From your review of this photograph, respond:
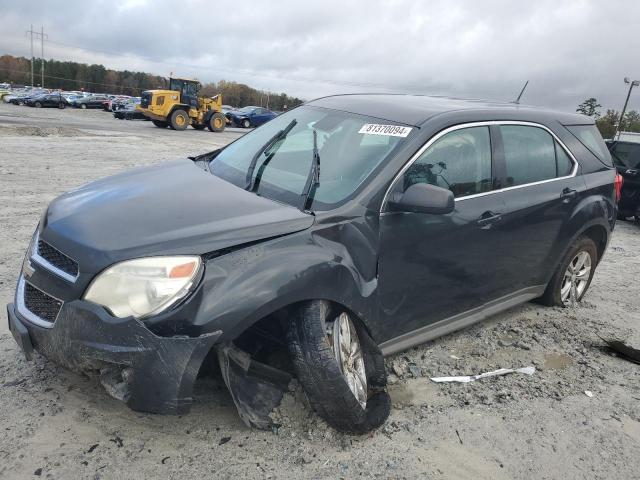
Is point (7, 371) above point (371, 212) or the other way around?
the other way around

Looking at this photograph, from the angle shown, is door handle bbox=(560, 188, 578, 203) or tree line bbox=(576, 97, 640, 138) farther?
tree line bbox=(576, 97, 640, 138)

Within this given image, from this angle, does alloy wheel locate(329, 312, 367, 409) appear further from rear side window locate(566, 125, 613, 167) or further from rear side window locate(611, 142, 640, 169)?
rear side window locate(611, 142, 640, 169)

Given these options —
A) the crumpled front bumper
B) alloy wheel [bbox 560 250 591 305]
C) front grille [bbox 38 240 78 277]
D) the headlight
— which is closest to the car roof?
alloy wheel [bbox 560 250 591 305]

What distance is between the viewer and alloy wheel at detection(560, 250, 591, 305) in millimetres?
4711

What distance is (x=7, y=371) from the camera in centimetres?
303

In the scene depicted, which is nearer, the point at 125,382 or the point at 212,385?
the point at 125,382

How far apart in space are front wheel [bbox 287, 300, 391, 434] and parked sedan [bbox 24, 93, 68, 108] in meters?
47.9

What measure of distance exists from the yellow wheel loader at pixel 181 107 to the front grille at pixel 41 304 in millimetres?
26004

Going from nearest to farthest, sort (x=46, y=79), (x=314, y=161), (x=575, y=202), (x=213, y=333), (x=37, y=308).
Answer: (x=213, y=333), (x=37, y=308), (x=314, y=161), (x=575, y=202), (x=46, y=79)

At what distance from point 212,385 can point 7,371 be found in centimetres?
120

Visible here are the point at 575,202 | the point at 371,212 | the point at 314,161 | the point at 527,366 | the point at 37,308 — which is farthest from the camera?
the point at 575,202

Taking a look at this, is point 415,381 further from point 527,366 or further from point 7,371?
point 7,371

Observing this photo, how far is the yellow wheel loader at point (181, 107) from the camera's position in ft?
89.1

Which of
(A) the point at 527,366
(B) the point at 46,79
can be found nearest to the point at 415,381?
(A) the point at 527,366
